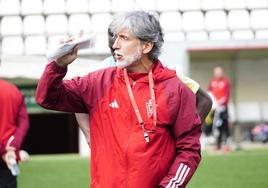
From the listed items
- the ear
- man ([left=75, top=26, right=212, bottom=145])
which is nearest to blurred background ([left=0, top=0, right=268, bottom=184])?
man ([left=75, top=26, right=212, bottom=145])

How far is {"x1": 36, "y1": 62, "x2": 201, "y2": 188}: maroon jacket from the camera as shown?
3521 mm

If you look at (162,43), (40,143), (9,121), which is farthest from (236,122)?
(162,43)

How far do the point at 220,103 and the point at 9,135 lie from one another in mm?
10856

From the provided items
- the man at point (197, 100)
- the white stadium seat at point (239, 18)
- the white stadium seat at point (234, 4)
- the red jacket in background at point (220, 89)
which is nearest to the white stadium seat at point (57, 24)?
the white stadium seat at point (234, 4)

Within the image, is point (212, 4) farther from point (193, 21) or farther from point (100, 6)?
point (100, 6)

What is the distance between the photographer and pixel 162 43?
3.79m

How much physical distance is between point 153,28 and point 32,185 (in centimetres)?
734

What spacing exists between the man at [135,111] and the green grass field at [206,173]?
640 cm

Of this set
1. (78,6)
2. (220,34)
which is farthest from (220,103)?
(78,6)

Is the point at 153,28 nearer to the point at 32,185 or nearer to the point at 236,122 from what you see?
the point at 32,185

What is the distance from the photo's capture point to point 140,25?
3.62 meters

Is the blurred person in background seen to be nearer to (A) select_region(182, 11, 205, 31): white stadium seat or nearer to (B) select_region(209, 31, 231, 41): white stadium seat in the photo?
(B) select_region(209, 31, 231, 41): white stadium seat

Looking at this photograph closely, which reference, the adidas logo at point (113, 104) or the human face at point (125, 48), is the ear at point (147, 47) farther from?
the adidas logo at point (113, 104)

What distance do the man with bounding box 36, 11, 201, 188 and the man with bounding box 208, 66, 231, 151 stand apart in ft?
40.7
